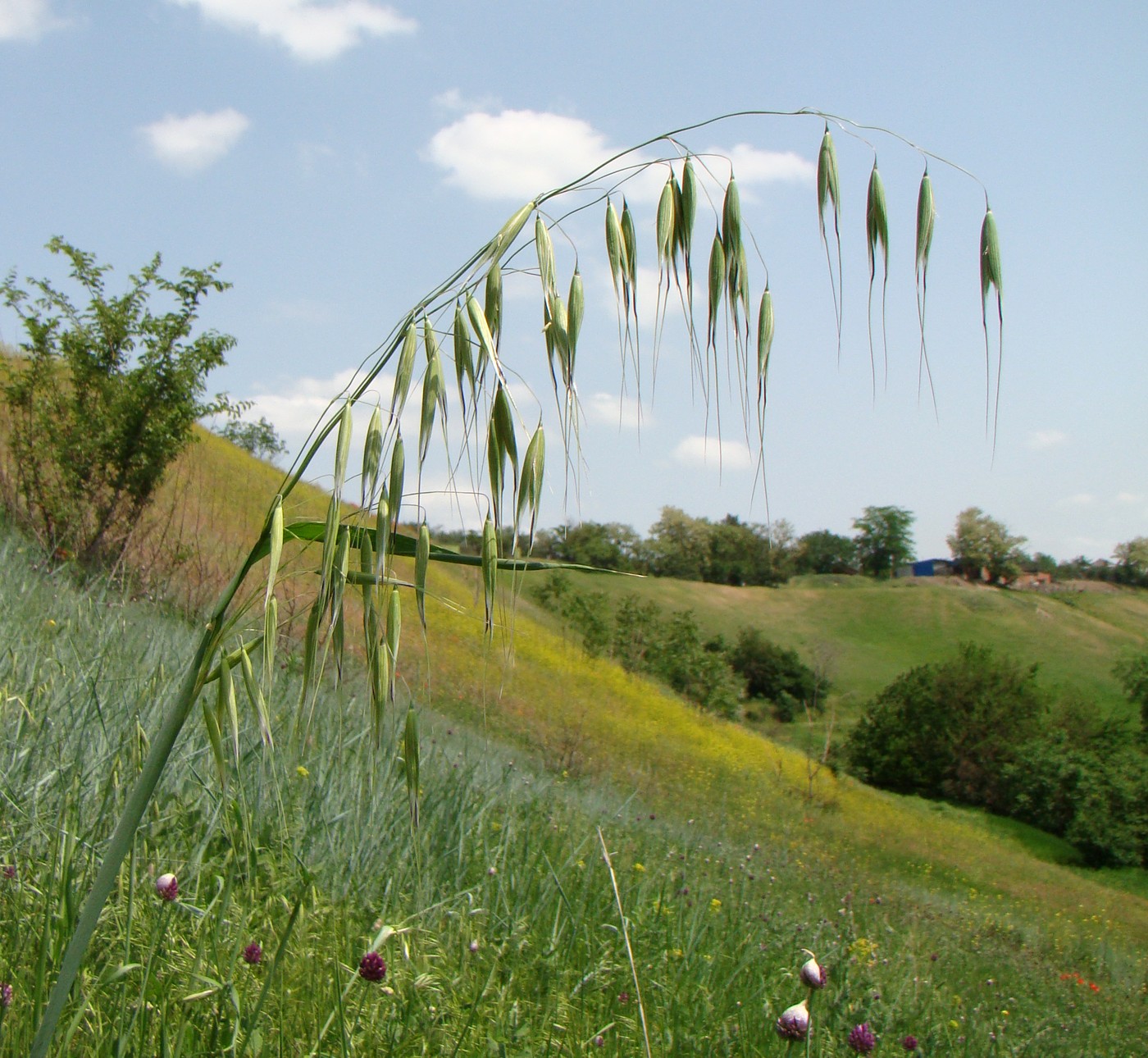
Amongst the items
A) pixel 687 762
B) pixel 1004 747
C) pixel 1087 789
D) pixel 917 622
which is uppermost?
pixel 917 622

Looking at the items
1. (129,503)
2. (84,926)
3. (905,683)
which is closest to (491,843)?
(84,926)

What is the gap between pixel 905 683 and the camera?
156 ft

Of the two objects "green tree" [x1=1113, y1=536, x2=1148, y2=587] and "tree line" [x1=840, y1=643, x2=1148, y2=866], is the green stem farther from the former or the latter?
"green tree" [x1=1113, y1=536, x2=1148, y2=587]

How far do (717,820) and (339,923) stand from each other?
11408 mm

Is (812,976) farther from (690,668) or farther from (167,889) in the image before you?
(690,668)

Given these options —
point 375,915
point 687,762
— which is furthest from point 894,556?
point 375,915

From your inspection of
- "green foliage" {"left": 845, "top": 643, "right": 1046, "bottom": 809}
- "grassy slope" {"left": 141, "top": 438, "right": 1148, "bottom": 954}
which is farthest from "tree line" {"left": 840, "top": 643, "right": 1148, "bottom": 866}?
"grassy slope" {"left": 141, "top": 438, "right": 1148, "bottom": 954}

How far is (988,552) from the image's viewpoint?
83312 millimetres

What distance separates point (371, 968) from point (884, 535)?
65.5 meters

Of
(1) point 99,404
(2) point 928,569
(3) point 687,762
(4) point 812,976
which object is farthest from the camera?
(2) point 928,569

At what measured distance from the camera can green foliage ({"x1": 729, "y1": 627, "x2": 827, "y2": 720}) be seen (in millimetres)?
57219

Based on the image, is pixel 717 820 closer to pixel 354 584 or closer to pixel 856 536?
pixel 354 584

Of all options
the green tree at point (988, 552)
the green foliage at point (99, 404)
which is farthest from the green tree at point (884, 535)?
the green foliage at point (99, 404)

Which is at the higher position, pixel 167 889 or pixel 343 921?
pixel 167 889
